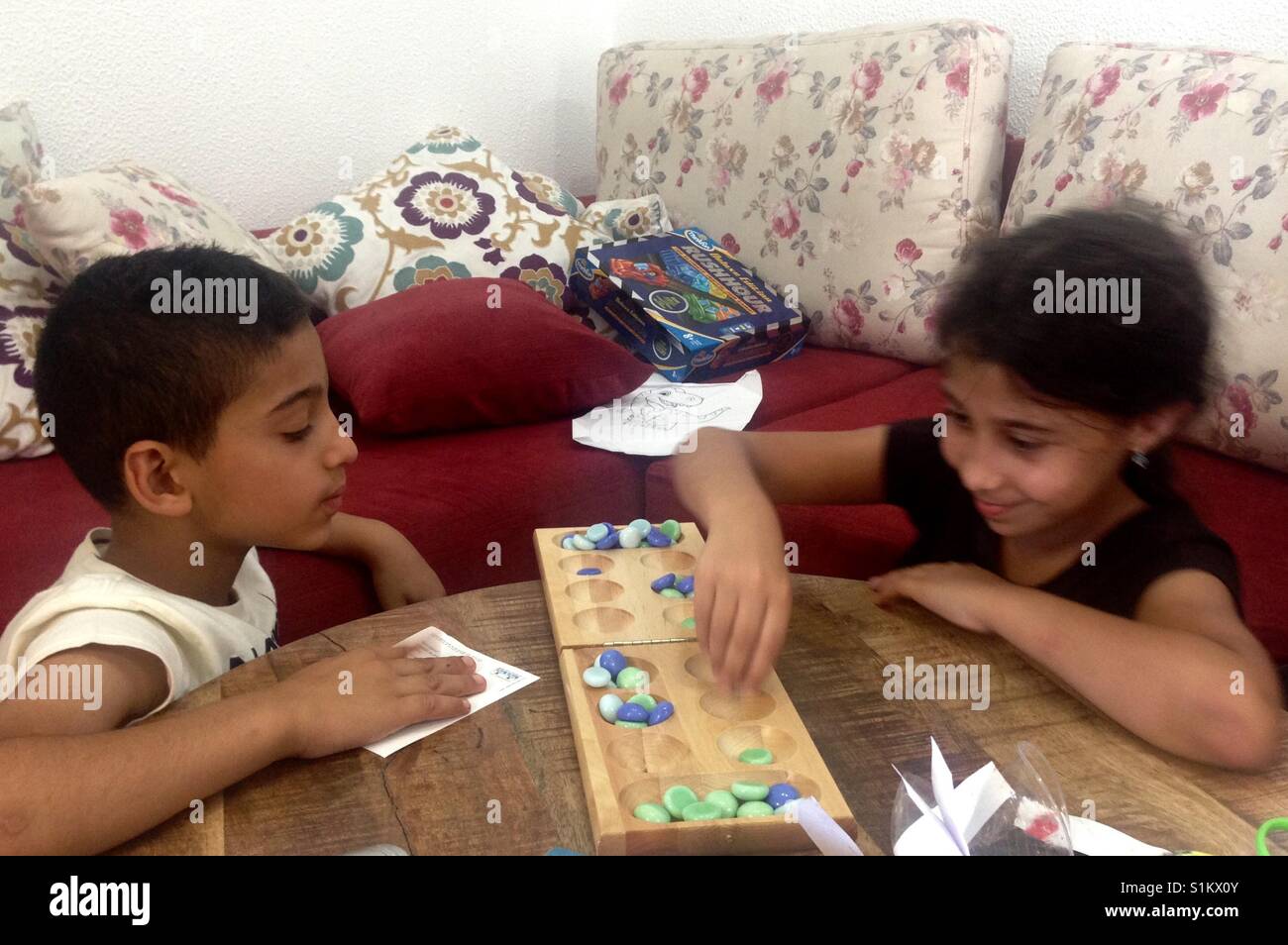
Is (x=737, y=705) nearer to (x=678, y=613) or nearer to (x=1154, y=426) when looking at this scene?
(x=678, y=613)

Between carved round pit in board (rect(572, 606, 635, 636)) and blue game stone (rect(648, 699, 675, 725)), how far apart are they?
0.38 ft

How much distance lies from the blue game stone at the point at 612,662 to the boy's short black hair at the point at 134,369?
42cm

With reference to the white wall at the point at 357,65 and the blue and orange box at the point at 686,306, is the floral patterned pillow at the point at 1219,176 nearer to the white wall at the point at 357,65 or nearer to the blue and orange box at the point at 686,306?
the white wall at the point at 357,65

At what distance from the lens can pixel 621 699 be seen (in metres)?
0.77

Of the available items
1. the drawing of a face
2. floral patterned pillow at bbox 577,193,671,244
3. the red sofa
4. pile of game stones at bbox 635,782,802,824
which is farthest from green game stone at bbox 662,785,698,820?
floral patterned pillow at bbox 577,193,671,244

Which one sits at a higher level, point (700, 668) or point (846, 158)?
point (846, 158)

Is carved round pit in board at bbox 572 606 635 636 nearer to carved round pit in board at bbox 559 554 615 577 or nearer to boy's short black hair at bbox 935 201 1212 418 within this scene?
carved round pit in board at bbox 559 554 615 577

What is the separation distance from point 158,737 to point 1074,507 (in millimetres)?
800

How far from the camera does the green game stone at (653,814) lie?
644 millimetres

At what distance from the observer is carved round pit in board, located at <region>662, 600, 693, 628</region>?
2.92 ft

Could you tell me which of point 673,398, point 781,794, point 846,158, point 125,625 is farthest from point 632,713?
point 846,158

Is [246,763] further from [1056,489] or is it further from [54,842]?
[1056,489]

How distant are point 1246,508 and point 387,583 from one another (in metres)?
1.07
